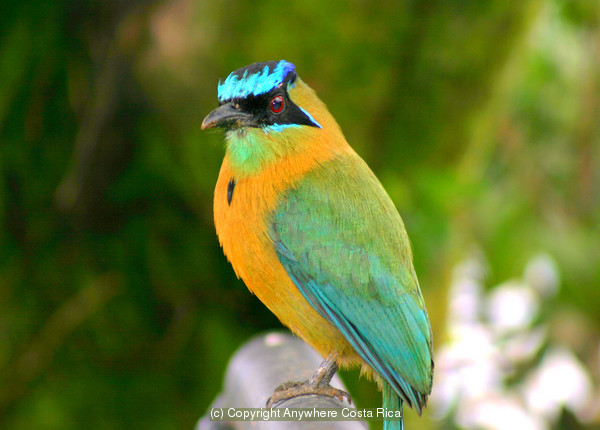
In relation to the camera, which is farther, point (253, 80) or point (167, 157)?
point (167, 157)

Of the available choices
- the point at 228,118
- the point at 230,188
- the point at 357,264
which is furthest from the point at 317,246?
the point at 228,118

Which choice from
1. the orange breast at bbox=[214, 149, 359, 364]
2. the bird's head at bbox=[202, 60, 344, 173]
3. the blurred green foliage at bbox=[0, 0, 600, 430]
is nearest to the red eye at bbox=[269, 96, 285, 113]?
the bird's head at bbox=[202, 60, 344, 173]

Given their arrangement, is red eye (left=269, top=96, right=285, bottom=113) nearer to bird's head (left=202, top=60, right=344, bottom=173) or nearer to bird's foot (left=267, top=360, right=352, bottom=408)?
bird's head (left=202, top=60, right=344, bottom=173)

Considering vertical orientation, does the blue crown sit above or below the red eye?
above

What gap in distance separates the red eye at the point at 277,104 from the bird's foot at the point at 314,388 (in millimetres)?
608

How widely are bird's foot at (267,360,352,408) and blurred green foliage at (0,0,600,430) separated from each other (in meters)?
1.18

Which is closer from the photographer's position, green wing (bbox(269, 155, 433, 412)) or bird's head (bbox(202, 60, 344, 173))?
bird's head (bbox(202, 60, 344, 173))

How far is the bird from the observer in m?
1.77

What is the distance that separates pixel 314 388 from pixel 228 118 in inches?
25.3

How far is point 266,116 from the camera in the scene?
176 cm

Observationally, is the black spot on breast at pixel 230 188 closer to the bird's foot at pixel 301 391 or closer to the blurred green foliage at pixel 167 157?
the bird's foot at pixel 301 391

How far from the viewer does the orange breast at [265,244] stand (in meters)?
1.78

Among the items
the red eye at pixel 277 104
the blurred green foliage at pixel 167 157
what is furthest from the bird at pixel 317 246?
the blurred green foliage at pixel 167 157

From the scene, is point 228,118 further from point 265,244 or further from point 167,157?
point 167,157
